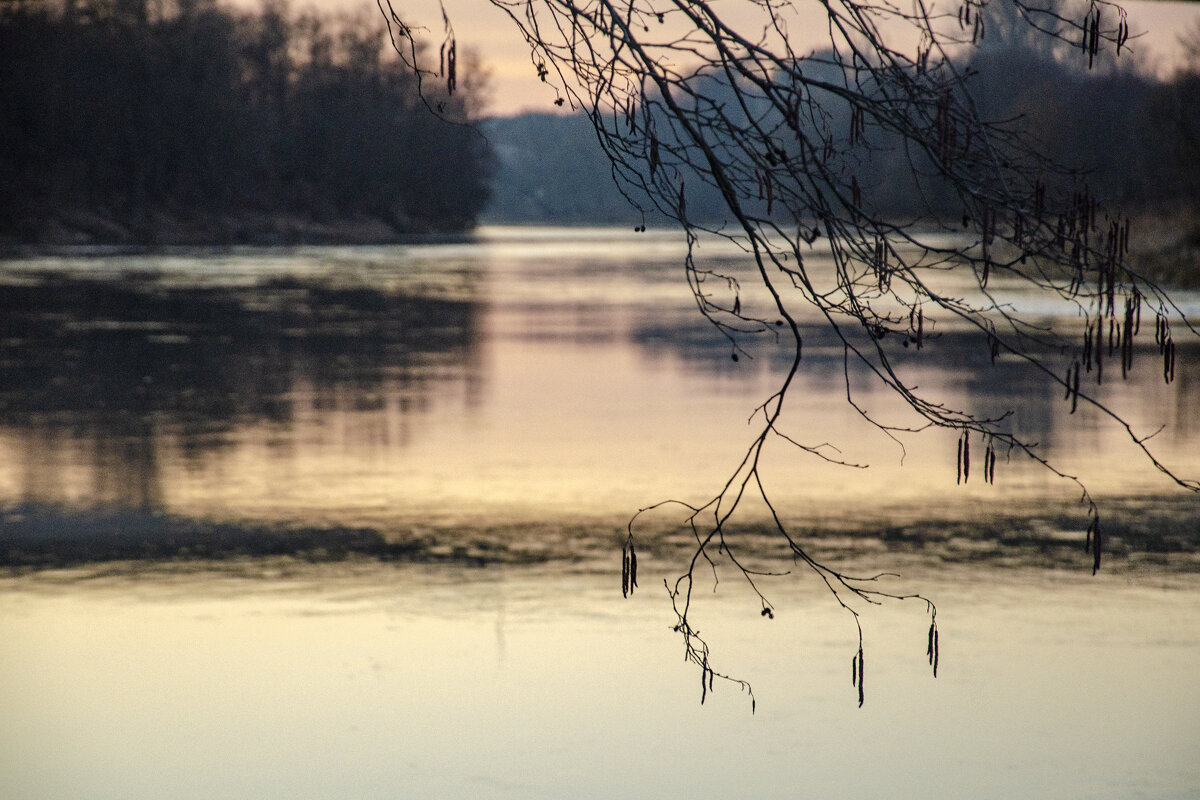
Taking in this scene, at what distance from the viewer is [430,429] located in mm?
15500

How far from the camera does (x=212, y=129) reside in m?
108

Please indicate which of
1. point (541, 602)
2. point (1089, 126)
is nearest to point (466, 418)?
point (541, 602)

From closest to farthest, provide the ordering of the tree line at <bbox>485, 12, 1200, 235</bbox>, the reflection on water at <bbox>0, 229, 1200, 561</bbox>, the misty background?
the tree line at <bbox>485, 12, 1200, 235</bbox> → the reflection on water at <bbox>0, 229, 1200, 561</bbox> → the misty background

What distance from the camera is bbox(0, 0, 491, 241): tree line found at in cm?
9469

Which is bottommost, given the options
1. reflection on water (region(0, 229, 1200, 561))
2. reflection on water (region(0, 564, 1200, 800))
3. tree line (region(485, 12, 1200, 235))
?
reflection on water (region(0, 564, 1200, 800))

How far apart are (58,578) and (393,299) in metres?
26.3

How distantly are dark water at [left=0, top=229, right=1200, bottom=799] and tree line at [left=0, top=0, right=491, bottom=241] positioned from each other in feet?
239

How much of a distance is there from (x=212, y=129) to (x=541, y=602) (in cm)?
10339

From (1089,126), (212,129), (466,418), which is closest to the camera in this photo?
(466,418)

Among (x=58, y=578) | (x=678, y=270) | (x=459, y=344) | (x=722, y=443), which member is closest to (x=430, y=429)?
(x=722, y=443)

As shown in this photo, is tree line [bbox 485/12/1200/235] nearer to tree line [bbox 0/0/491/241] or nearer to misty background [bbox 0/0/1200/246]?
misty background [bbox 0/0/1200/246]

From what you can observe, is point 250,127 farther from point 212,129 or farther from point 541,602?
point 541,602

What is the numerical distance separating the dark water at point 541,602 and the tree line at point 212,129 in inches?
2864

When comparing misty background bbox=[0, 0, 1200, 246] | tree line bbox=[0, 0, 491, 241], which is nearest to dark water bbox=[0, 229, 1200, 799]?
misty background bbox=[0, 0, 1200, 246]
